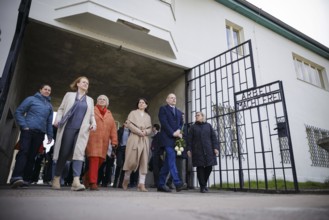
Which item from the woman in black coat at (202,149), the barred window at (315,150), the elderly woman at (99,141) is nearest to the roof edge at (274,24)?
the barred window at (315,150)

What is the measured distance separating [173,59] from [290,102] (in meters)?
5.75

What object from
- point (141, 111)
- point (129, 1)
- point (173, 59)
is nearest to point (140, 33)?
point (129, 1)

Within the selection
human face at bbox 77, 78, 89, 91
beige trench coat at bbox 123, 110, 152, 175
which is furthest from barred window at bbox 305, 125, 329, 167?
human face at bbox 77, 78, 89, 91

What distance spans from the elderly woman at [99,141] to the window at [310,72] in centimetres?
1026

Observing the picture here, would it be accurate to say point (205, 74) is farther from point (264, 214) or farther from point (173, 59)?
point (264, 214)

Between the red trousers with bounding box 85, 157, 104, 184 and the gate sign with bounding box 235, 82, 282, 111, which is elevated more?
the gate sign with bounding box 235, 82, 282, 111

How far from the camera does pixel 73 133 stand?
3656 millimetres

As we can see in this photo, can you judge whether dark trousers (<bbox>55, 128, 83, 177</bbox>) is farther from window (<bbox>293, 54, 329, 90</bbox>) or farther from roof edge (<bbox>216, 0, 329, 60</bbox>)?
window (<bbox>293, 54, 329, 90</bbox>)

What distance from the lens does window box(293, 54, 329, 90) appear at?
1141 cm

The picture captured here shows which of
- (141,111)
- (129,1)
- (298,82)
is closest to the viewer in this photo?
(141,111)

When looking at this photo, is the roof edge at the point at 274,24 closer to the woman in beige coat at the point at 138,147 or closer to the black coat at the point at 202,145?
the black coat at the point at 202,145

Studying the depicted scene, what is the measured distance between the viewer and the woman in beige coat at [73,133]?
11.7 feet

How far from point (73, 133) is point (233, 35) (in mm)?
7891

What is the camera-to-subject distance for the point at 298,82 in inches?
412
